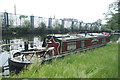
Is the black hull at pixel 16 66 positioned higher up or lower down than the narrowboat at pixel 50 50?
lower down

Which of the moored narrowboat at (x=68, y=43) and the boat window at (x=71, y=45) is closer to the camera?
the moored narrowboat at (x=68, y=43)

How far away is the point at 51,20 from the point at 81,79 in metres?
41.5

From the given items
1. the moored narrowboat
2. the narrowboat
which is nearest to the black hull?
the narrowboat

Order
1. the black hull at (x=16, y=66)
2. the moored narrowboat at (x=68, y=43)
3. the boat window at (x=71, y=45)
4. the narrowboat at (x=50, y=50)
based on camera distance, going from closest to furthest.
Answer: the black hull at (x=16, y=66), the narrowboat at (x=50, y=50), the moored narrowboat at (x=68, y=43), the boat window at (x=71, y=45)

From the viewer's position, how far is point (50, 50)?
6.98m

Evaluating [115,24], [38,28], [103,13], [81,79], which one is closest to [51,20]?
[38,28]

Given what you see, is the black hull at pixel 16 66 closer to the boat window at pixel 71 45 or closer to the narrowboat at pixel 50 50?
the narrowboat at pixel 50 50

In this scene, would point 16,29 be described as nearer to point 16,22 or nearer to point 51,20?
point 16,22

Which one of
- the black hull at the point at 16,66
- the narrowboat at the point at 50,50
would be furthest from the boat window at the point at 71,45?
the black hull at the point at 16,66

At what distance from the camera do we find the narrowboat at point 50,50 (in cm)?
595

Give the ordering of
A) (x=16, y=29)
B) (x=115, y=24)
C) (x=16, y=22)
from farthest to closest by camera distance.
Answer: (x=16, y=22) → (x=16, y=29) → (x=115, y=24)

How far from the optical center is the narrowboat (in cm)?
595

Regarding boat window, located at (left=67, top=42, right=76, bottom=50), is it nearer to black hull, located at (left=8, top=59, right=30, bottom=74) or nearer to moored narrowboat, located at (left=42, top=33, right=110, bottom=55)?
moored narrowboat, located at (left=42, top=33, right=110, bottom=55)

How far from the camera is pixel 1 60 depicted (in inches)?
302
